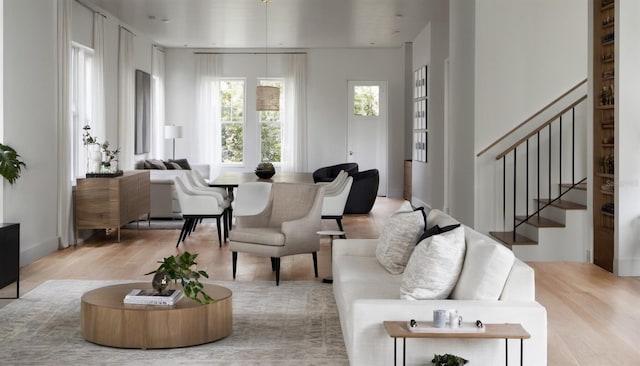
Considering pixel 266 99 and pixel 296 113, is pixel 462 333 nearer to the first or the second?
pixel 266 99

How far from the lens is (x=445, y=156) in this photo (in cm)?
1192

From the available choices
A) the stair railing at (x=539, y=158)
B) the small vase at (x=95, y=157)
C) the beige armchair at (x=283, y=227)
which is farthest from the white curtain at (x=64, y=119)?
the stair railing at (x=539, y=158)

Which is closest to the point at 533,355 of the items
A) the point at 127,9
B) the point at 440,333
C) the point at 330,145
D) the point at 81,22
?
the point at 440,333

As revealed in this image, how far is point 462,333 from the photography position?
3355 mm

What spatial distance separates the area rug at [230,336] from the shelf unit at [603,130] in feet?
9.01

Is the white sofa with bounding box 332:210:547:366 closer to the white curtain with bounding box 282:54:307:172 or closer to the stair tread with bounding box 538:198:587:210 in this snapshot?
the stair tread with bounding box 538:198:587:210

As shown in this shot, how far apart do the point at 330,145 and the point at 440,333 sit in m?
12.9

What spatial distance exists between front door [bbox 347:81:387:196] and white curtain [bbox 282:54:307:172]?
972mm

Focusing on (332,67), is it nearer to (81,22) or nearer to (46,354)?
(81,22)

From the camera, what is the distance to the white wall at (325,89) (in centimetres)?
1598

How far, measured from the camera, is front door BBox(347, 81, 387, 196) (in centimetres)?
1619

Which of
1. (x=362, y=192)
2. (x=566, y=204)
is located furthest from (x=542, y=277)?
(x=362, y=192)

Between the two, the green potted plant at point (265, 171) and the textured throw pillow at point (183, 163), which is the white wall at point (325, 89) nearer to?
the textured throw pillow at point (183, 163)

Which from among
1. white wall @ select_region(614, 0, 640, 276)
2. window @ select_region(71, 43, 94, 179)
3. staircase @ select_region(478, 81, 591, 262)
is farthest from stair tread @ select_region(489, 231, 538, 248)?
window @ select_region(71, 43, 94, 179)
